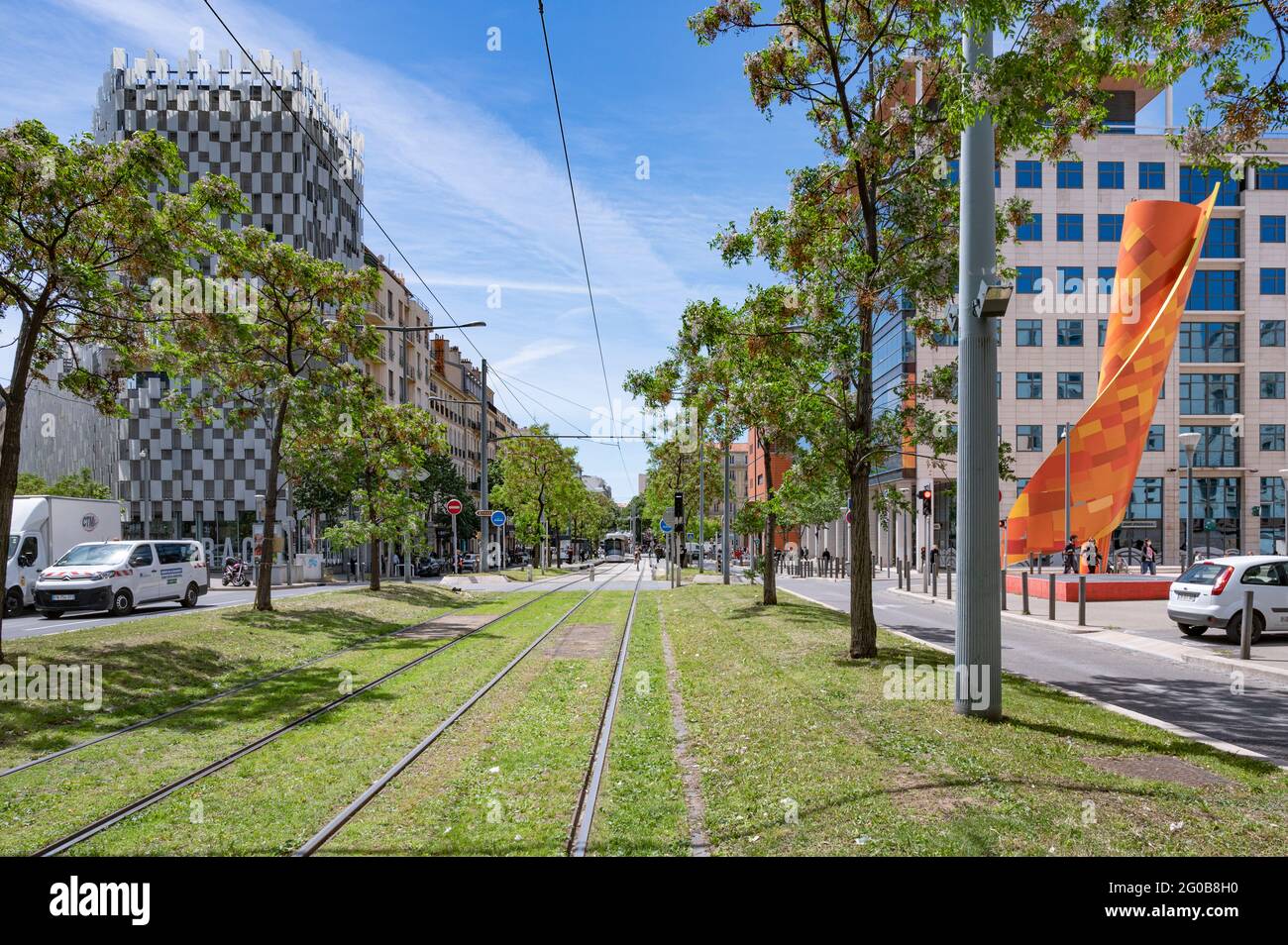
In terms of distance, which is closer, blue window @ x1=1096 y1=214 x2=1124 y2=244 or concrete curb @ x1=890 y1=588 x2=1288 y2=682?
concrete curb @ x1=890 y1=588 x2=1288 y2=682

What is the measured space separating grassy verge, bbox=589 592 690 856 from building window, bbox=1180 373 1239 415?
2172 inches

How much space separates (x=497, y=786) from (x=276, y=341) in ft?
53.2

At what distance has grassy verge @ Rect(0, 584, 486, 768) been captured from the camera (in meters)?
9.41

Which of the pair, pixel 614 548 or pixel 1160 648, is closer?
pixel 1160 648

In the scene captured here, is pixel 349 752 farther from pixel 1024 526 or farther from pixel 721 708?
pixel 1024 526

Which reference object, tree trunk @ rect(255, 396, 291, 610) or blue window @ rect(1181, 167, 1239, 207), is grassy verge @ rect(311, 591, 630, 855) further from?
blue window @ rect(1181, 167, 1239, 207)

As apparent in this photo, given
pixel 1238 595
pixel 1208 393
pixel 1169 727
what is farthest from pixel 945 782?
pixel 1208 393

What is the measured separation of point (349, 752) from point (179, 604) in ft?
67.5

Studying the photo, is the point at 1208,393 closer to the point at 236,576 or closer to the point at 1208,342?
the point at 1208,342

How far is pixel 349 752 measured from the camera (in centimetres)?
815

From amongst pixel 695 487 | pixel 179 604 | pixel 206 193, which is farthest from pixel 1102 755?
pixel 695 487

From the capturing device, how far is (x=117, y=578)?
72.1 ft

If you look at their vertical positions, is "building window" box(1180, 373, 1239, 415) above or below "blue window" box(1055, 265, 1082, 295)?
below

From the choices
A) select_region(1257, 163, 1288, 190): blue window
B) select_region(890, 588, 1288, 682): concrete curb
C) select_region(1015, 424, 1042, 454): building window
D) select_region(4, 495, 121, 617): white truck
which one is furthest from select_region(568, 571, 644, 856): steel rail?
select_region(1257, 163, 1288, 190): blue window
